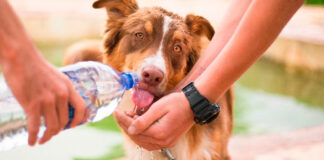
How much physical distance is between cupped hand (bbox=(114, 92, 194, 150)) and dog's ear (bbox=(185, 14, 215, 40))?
3.79ft

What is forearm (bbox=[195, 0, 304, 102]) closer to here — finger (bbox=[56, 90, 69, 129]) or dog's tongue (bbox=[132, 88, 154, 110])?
dog's tongue (bbox=[132, 88, 154, 110])

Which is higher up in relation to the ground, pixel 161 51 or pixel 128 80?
pixel 161 51

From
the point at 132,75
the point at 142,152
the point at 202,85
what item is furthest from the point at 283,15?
the point at 142,152

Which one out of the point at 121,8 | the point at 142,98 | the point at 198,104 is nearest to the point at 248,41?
the point at 198,104

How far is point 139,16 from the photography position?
9.43 feet

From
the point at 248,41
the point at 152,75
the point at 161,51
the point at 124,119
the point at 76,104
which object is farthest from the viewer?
the point at 161,51

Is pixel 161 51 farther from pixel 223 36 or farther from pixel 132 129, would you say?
pixel 132 129

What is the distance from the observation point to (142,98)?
7.59 feet

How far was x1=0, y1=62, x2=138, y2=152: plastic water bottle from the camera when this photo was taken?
1.53 m

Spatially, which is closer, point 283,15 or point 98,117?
point 283,15

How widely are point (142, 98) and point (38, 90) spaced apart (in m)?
1.33

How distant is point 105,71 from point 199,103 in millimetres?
613

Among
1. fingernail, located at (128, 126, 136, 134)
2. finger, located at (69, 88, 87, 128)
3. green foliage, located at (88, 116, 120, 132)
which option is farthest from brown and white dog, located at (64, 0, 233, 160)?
green foliage, located at (88, 116, 120, 132)

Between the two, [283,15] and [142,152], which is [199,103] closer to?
[283,15]
